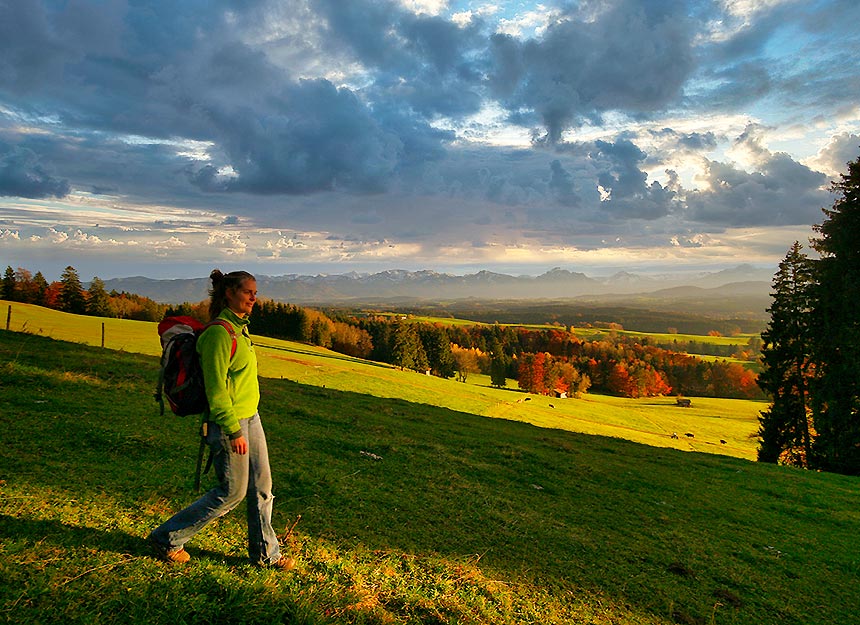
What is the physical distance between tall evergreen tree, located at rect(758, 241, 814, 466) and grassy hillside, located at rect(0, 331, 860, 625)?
15365 millimetres

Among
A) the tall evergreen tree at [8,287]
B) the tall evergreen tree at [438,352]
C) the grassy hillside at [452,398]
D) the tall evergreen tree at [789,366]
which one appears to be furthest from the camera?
the tall evergreen tree at [438,352]

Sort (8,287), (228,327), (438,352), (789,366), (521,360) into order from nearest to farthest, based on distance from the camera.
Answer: (228,327), (789,366), (8,287), (438,352), (521,360)

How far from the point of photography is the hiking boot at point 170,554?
425cm

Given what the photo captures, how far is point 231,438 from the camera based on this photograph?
4344 millimetres

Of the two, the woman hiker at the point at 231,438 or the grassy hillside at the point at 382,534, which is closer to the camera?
the grassy hillside at the point at 382,534

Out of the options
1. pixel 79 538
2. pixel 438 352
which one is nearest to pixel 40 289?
pixel 438 352

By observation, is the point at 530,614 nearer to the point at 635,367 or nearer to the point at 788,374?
the point at 788,374

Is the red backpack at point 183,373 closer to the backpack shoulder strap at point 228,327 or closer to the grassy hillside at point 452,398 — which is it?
the backpack shoulder strap at point 228,327

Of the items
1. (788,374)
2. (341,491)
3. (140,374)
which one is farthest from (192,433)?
(788,374)

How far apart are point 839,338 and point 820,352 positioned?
1.95 metres

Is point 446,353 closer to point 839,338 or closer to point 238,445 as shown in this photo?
point 839,338

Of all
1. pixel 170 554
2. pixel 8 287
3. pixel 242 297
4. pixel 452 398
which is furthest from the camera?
pixel 8 287

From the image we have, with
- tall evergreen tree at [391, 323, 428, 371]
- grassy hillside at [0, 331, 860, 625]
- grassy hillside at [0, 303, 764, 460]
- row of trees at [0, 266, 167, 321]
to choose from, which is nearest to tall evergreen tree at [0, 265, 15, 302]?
row of trees at [0, 266, 167, 321]

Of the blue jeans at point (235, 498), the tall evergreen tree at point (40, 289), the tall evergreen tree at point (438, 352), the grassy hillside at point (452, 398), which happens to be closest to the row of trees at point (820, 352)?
the grassy hillside at point (452, 398)
